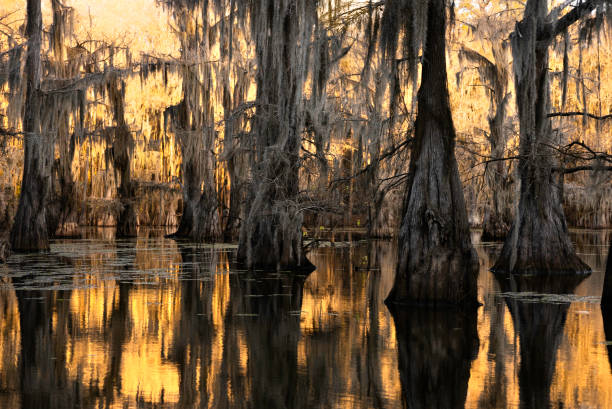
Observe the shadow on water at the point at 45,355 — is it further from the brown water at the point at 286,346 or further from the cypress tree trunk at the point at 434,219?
the cypress tree trunk at the point at 434,219

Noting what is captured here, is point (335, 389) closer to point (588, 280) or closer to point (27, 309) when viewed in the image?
point (27, 309)

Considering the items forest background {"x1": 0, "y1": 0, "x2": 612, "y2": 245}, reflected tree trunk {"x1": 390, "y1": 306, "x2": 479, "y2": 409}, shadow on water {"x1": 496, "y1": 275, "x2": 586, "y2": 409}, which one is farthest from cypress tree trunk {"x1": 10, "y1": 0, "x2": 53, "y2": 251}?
reflected tree trunk {"x1": 390, "y1": 306, "x2": 479, "y2": 409}

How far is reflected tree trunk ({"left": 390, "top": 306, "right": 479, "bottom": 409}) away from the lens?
6922mm

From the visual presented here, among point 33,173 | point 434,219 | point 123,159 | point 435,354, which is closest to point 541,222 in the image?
point 434,219

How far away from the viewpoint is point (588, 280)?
17.4 m

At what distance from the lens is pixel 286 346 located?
925cm

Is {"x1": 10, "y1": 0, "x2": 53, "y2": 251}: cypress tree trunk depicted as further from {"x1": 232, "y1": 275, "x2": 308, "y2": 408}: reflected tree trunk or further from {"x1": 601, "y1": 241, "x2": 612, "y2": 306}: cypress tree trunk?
{"x1": 601, "y1": 241, "x2": 612, "y2": 306}: cypress tree trunk

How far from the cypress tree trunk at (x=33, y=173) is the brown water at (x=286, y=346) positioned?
29.9 ft

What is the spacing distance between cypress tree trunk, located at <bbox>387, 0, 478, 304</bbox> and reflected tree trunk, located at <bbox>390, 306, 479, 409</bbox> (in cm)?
37

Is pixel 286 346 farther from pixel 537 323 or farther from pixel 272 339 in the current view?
pixel 537 323

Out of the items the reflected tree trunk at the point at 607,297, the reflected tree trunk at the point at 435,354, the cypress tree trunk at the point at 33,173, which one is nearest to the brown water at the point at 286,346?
the reflected tree trunk at the point at 435,354

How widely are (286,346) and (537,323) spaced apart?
3.70 meters

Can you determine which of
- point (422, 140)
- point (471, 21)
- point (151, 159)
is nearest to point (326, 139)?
point (422, 140)

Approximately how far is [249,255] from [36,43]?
10.0 m
